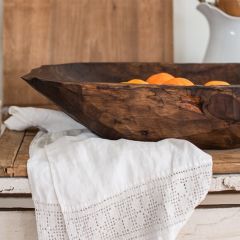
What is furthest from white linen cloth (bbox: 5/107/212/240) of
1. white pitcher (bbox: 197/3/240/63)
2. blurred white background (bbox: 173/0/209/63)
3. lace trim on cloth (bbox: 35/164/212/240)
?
blurred white background (bbox: 173/0/209/63)

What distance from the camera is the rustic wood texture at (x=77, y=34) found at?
1135 mm

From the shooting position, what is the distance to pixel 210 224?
695 mm

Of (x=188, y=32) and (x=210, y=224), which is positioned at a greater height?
(x=188, y=32)

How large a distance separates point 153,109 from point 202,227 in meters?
0.17

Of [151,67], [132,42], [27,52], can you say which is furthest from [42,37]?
[151,67]

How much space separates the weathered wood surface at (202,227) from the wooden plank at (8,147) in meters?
0.08

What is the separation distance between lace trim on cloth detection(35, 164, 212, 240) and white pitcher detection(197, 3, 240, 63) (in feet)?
1.55

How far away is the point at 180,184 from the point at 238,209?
0.37 ft

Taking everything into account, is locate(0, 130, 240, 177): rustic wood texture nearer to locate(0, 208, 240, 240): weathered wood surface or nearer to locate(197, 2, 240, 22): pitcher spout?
locate(0, 208, 240, 240): weathered wood surface

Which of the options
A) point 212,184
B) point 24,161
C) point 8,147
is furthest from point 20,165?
point 212,184

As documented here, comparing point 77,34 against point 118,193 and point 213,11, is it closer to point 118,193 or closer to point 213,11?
point 213,11

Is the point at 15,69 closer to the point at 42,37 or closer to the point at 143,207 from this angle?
the point at 42,37

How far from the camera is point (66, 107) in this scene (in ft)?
2.42

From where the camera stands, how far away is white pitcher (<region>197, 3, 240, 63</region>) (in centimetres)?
104
